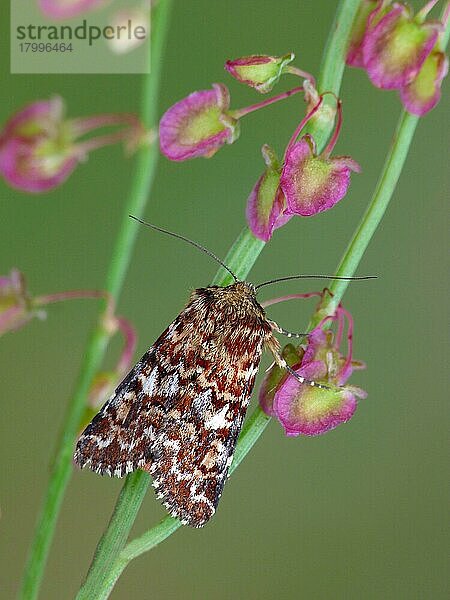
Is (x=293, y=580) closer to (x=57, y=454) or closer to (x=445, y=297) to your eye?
(x=445, y=297)

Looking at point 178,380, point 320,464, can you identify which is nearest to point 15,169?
point 178,380

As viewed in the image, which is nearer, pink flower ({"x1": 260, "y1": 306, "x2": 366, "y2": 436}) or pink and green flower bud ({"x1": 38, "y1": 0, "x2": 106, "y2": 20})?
pink flower ({"x1": 260, "y1": 306, "x2": 366, "y2": 436})

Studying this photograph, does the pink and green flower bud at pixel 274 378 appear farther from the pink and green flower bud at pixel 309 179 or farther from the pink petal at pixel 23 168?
the pink petal at pixel 23 168

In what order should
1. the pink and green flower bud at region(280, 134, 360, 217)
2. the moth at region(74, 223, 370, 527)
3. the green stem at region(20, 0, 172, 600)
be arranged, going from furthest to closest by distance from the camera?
1. the moth at region(74, 223, 370, 527)
2. the green stem at region(20, 0, 172, 600)
3. the pink and green flower bud at region(280, 134, 360, 217)

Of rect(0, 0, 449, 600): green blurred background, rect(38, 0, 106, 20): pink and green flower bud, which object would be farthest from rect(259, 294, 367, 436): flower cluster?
rect(0, 0, 449, 600): green blurred background

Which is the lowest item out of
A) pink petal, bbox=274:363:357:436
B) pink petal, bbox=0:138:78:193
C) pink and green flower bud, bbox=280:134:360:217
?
pink petal, bbox=274:363:357:436

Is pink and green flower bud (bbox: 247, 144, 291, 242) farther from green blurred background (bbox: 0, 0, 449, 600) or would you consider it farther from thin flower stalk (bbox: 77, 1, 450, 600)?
green blurred background (bbox: 0, 0, 449, 600)
